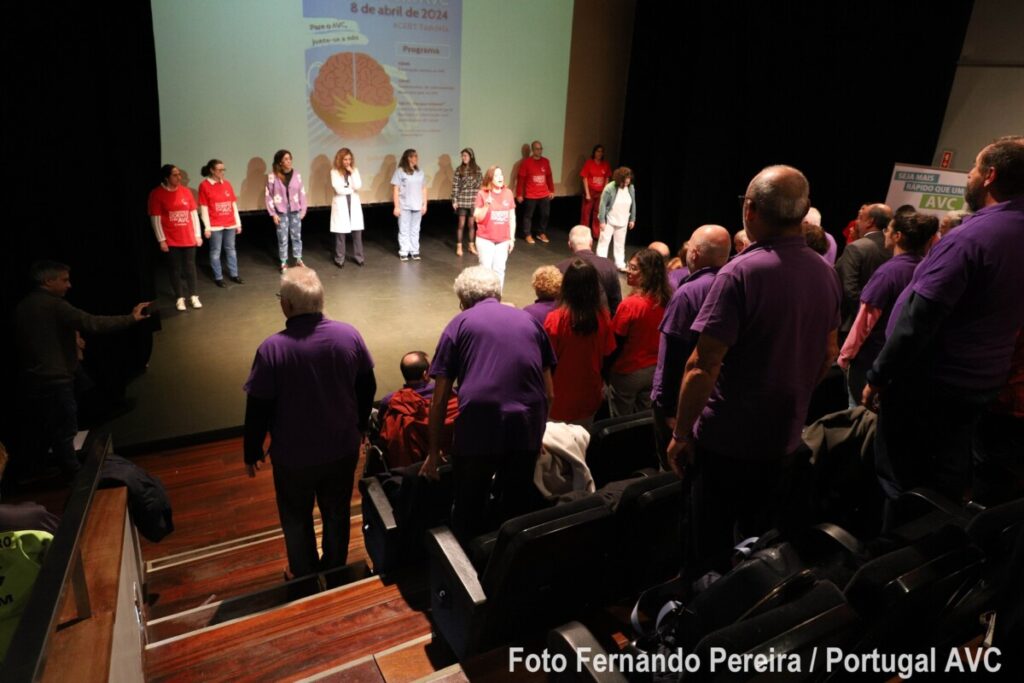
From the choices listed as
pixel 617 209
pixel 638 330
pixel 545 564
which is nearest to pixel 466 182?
pixel 617 209

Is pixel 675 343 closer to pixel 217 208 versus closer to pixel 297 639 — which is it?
pixel 297 639

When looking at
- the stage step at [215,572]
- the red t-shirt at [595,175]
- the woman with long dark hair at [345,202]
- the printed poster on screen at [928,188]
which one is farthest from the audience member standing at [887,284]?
the red t-shirt at [595,175]

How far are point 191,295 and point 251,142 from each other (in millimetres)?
1745

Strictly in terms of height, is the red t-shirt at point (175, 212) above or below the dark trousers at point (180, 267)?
above

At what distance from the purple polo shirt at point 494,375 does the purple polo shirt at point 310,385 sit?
416 millimetres

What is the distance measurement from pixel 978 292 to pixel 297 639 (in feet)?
8.25

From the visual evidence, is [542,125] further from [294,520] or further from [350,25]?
[294,520]

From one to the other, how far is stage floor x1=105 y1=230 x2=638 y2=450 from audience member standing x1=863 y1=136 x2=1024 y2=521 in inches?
149

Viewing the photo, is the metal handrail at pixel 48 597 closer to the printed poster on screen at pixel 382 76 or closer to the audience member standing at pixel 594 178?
the printed poster on screen at pixel 382 76

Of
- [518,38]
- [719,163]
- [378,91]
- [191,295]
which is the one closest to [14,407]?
[191,295]

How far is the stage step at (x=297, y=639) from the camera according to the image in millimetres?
2256

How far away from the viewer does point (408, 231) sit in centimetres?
845

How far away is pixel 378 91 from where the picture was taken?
7.71 meters

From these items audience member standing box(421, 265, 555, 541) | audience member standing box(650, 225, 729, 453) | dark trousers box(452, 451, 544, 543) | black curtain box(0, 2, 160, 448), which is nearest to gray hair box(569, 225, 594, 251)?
audience member standing box(650, 225, 729, 453)
